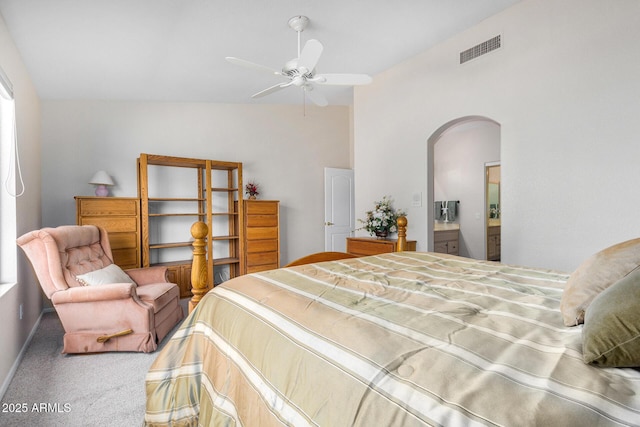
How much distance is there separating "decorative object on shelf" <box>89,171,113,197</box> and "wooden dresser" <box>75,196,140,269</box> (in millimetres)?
187

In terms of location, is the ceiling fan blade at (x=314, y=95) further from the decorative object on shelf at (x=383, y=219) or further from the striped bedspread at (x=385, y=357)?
the striped bedspread at (x=385, y=357)

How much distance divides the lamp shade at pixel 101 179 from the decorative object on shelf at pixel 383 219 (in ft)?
10.6

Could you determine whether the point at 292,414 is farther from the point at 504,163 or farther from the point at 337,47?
the point at 337,47

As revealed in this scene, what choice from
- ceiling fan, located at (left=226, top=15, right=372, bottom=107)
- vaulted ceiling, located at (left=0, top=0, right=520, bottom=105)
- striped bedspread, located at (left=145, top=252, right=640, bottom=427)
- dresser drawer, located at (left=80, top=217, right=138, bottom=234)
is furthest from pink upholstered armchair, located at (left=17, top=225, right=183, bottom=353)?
ceiling fan, located at (left=226, top=15, right=372, bottom=107)

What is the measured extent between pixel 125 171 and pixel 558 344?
15.7 feet

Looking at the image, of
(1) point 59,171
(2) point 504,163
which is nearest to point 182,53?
(1) point 59,171

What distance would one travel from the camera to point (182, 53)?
340cm

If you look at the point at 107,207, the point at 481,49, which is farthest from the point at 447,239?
the point at 107,207

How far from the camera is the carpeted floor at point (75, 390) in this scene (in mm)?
1846

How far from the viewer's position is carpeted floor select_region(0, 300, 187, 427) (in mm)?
1846

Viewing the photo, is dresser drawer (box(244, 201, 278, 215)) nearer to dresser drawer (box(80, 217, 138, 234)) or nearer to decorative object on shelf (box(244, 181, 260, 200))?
decorative object on shelf (box(244, 181, 260, 200))

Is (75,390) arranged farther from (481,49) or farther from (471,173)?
(471,173)

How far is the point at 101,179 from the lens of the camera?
13.1 feet

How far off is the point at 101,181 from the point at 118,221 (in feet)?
1.71
